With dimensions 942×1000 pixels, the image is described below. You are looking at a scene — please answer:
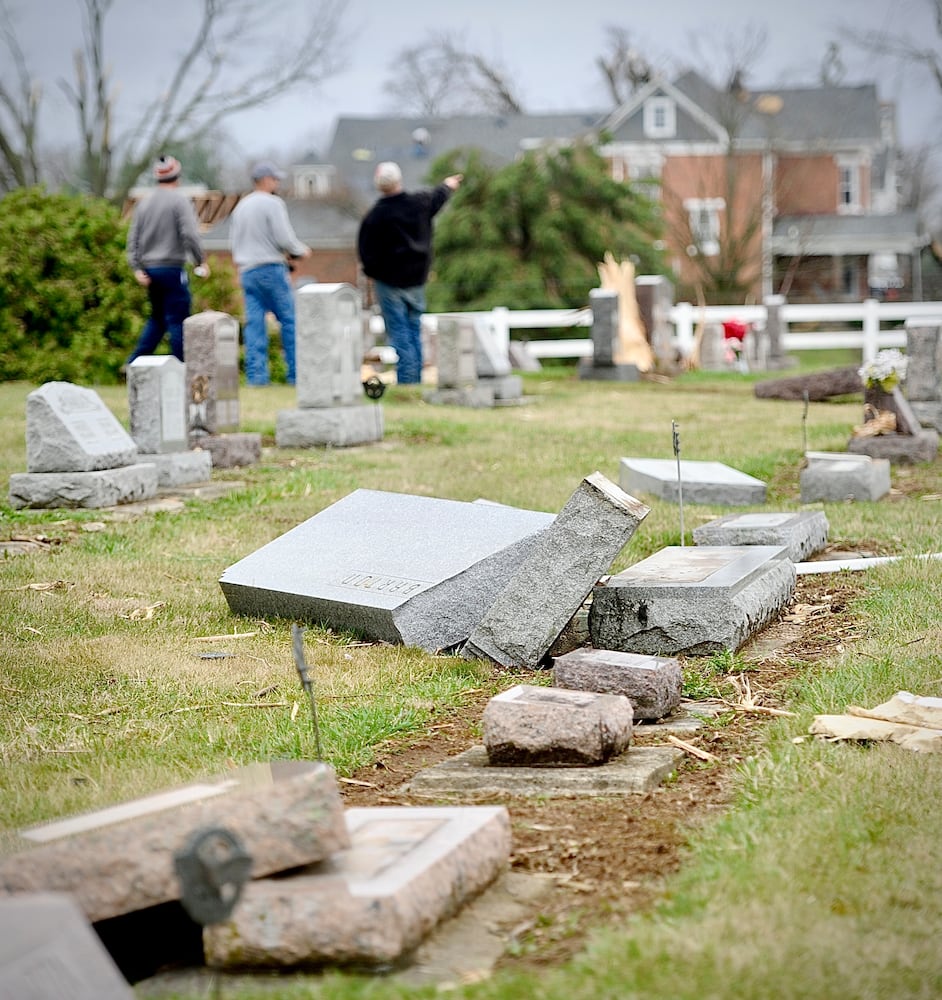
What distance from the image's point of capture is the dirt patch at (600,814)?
3277 millimetres

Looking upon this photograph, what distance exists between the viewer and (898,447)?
37.9ft

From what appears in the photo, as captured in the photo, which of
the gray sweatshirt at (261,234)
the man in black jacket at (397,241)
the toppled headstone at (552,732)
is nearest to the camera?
the toppled headstone at (552,732)

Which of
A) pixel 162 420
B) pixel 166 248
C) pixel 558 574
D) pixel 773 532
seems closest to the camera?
pixel 558 574

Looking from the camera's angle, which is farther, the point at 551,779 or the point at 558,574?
the point at 558,574

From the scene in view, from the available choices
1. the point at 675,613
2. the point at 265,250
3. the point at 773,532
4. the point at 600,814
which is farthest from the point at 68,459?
the point at 265,250

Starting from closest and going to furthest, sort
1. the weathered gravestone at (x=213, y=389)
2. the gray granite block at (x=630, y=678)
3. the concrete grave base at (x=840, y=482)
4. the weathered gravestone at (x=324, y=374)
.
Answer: the gray granite block at (x=630, y=678), the concrete grave base at (x=840, y=482), the weathered gravestone at (x=213, y=389), the weathered gravestone at (x=324, y=374)

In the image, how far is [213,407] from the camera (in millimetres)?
11062

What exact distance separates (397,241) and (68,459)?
26.3ft

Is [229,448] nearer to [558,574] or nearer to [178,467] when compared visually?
[178,467]

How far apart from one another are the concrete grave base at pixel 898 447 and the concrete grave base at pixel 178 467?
5201 mm

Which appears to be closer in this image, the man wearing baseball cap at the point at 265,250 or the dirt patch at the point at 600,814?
the dirt patch at the point at 600,814

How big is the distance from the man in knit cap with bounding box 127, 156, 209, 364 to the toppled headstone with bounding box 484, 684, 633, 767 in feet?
32.3

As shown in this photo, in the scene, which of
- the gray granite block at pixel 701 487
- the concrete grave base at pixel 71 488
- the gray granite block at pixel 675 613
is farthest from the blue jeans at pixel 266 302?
the gray granite block at pixel 675 613

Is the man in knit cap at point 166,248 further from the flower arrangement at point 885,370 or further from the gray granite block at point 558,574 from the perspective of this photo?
the gray granite block at point 558,574
